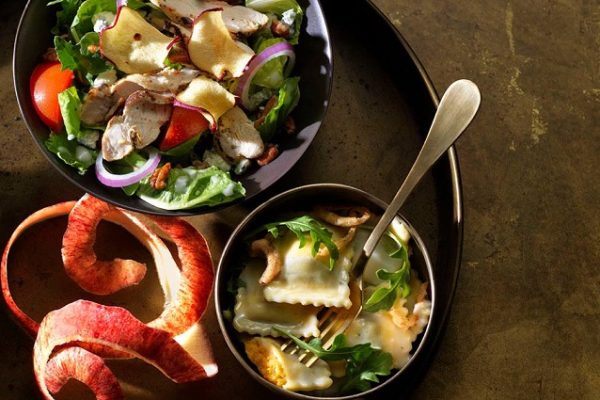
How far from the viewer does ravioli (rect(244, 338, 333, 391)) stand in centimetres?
176

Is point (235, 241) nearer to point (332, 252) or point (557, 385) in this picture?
point (332, 252)

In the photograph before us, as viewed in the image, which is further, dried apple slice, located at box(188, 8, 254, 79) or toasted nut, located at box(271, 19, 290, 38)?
toasted nut, located at box(271, 19, 290, 38)

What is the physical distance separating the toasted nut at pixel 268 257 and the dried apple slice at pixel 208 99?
0.28m

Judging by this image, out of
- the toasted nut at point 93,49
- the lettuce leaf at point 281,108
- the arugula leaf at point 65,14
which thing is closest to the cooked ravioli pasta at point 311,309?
the lettuce leaf at point 281,108

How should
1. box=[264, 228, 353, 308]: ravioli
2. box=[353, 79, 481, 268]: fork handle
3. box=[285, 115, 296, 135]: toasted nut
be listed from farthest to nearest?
box=[285, 115, 296, 135]: toasted nut < box=[264, 228, 353, 308]: ravioli < box=[353, 79, 481, 268]: fork handle

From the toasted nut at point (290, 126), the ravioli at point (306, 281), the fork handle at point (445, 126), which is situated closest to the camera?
the fork handle at point (445, 126)

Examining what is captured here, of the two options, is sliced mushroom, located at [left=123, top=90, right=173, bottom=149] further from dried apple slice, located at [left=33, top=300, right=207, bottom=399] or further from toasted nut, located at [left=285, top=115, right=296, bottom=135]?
dried apple slice, located at [left=33, top=300, right=207, bottom=399]

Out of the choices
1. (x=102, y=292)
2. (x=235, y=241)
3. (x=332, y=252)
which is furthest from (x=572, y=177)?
(x=102, y=292)

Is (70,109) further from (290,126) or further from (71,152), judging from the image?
(290,126)

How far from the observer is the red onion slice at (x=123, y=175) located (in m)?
1.80

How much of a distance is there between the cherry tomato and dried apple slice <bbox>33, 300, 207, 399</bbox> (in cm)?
41

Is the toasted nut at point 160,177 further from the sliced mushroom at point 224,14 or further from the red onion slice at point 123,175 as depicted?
the sliced mushroom at point 224,14

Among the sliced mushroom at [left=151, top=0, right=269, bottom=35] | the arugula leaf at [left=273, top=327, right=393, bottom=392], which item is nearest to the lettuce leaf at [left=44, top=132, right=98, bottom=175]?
the sliced mushroom at [left=151, top=0, right=269, bottom=35]

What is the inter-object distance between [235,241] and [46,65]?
0.59 meters
